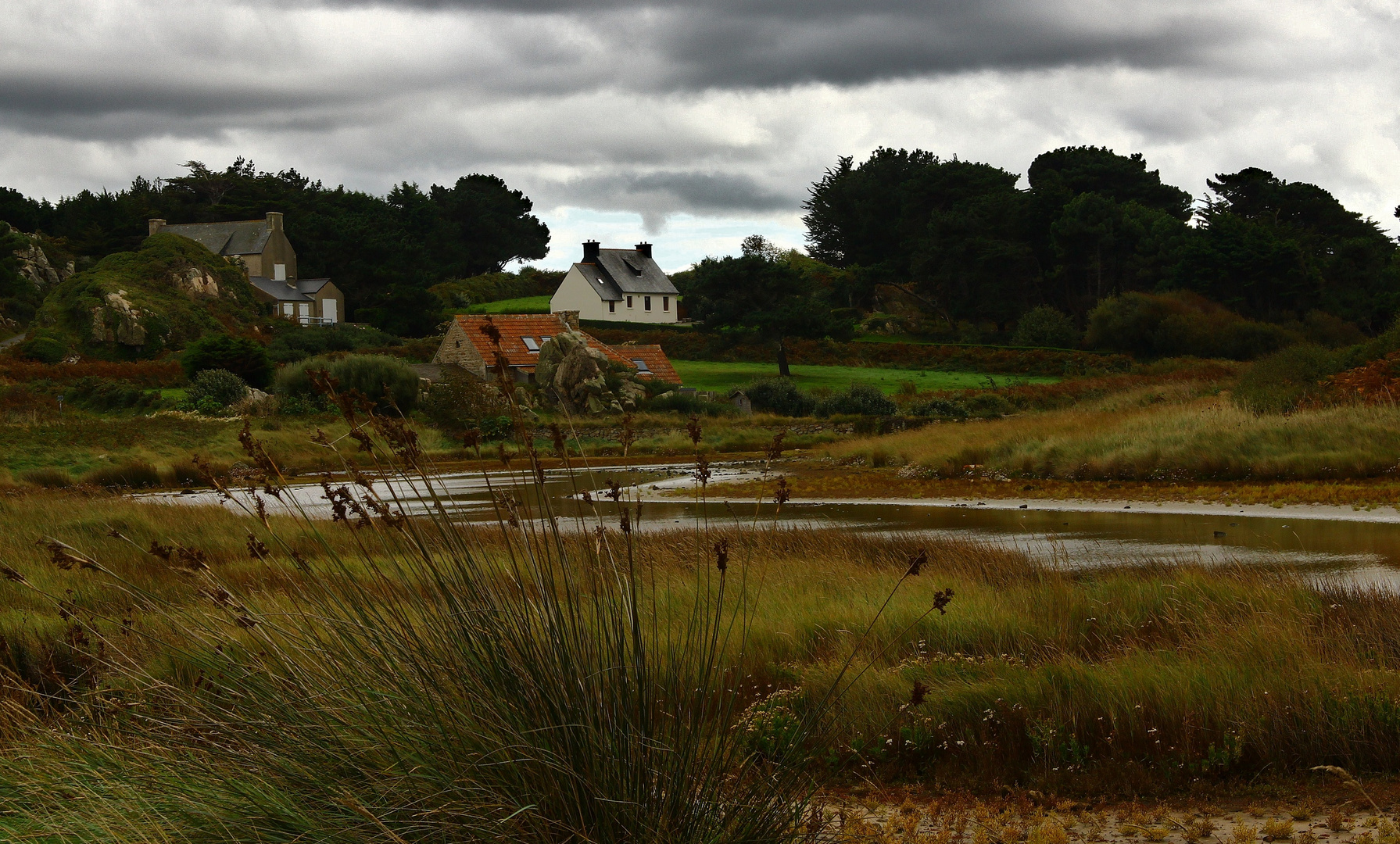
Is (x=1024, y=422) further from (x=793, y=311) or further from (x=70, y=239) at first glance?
(x=70, y=239)

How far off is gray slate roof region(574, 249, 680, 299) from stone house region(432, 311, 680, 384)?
23.5 m

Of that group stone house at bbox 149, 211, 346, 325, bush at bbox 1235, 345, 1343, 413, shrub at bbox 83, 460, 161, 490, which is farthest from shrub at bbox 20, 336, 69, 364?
bush at bbox 1235, 345, 1343, 413

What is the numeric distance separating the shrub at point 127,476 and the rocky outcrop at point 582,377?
671 inches

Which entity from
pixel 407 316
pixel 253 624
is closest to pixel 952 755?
pixel 253 624

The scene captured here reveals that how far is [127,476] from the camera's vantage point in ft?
95.7

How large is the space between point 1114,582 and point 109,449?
29376 millimetres

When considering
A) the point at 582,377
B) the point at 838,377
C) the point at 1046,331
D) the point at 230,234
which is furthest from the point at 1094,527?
the point at 230,234

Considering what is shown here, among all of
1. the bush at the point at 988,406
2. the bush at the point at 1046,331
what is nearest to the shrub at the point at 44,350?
the bush at the point at 988,406

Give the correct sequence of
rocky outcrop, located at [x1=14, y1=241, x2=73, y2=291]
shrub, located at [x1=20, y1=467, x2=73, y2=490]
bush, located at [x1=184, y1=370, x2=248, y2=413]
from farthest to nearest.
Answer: rocky outcrop, located at [x1=14, y1=241, x2=73, y2=291] → bush, located at [x1=184, y1=370, x2=248, y2=413] → shrub, located at [x1=20, y1=467, x2=73, y2=490]

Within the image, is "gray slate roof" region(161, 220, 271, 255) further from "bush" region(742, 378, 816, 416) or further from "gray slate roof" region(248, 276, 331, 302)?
"bush" region(742, 378, 816, 416)

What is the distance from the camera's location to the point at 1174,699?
6.75m

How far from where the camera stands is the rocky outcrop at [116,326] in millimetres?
55594

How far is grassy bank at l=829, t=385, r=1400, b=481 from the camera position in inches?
909

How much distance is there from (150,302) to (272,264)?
2059 cm
